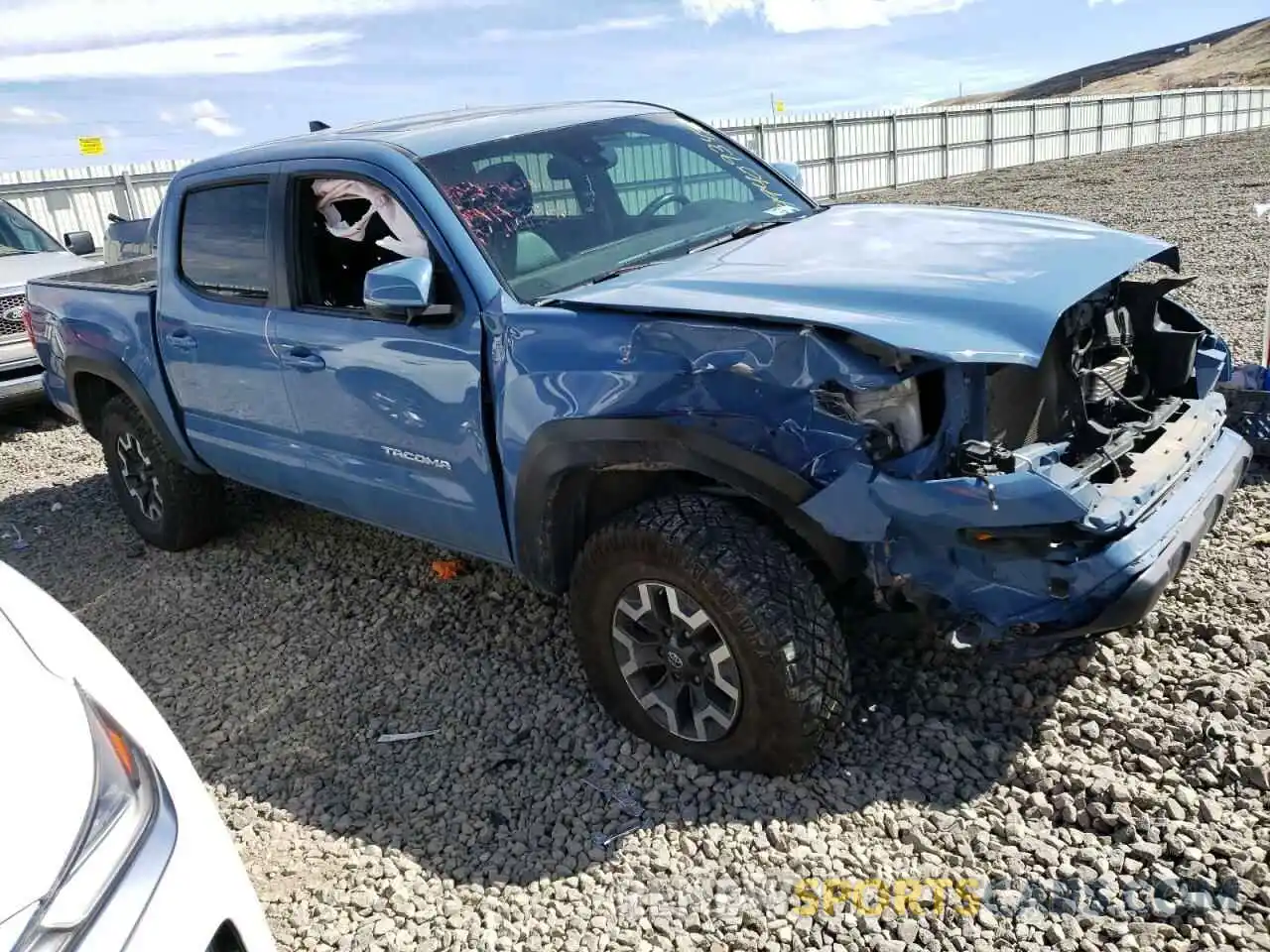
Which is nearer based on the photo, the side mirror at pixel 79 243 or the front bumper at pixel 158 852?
the front bumper at pixel 158 852

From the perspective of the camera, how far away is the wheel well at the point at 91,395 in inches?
219

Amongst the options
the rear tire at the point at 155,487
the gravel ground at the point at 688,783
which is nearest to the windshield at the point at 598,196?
the gravel ground at the point at 688,783

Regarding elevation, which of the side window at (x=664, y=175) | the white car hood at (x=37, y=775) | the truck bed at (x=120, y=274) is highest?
the side window at (x=664, y=175)

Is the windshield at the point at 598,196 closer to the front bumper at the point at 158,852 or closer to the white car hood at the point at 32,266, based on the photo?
the front bumper at the point at 158,852

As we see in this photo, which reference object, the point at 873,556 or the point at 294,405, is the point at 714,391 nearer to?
the point at 873,556

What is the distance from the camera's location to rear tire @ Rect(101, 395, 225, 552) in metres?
5.18

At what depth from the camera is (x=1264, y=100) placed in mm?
40062

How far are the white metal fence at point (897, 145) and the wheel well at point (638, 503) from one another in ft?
52.6

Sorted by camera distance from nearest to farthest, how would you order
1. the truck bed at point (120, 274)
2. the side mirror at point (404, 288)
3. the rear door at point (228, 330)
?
the side mirror at point (404, 288)
the rear door at point (228, 330)
the truck bed at point (120, 274)

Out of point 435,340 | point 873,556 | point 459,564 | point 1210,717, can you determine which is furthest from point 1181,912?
point 459,564

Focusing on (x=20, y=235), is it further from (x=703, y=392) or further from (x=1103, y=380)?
(x=1103, y=380)

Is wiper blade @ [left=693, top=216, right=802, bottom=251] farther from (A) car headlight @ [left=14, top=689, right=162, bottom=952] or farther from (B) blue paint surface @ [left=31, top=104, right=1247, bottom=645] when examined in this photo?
(A) car headlight @ [left=14, top=689, right=162, bottom=952]

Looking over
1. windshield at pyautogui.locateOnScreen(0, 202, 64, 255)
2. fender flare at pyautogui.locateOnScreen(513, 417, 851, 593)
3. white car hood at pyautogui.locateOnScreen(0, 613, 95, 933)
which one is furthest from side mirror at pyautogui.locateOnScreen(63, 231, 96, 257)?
white car hood at pyautogui.locateOnScreen(0, 613, 95, 933)

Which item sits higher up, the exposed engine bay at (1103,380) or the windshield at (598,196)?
the windshield at (598,196)
